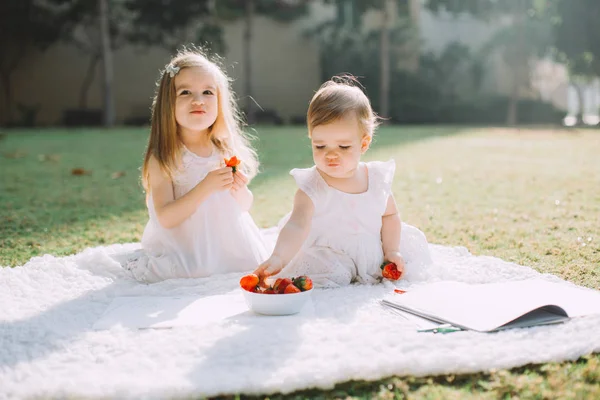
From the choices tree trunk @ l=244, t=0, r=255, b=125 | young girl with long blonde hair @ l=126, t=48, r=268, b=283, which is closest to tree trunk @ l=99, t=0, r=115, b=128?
tree trunk @ l=244, t=0, r=255, b=125

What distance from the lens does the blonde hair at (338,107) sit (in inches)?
91.7

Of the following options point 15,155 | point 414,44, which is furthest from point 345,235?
point 414,44

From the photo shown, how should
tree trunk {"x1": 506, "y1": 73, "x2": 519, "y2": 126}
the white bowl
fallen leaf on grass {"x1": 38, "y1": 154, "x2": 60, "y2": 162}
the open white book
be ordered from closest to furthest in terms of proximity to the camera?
the open white book → the white bowl → fallen leaf on grass {"x1": 38, "y1": 154, "x2": 60, "y2": 162} → tree trunk {"x1": 506, "y1": 73, "x2": 519, "y2": 126}

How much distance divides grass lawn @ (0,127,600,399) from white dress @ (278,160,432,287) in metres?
0.62

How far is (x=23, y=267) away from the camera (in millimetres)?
2496

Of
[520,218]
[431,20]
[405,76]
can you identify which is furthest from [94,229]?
[431,20]

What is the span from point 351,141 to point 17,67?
1777 centimetres

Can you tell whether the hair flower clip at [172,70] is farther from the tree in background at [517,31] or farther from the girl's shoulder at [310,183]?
the tree in background at [517,31]

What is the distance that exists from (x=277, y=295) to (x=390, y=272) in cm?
61

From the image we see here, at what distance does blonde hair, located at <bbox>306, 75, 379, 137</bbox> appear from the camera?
2.33m

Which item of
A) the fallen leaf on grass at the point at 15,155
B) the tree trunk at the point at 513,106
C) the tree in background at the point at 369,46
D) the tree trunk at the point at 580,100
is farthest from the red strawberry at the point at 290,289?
the tree trunk at the point at 580,100

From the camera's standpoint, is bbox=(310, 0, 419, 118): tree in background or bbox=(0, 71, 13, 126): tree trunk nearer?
bbox=(0, 71, 13, 126): tree trunk

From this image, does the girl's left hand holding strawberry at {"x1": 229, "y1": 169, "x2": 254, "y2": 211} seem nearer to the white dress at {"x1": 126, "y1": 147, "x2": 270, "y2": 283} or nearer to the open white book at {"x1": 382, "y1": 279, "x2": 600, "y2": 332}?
the white dress at {"x1": 126, "y1": 147, "x2": 270, "y2": 283}

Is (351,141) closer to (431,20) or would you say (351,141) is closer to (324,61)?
(324,61)
